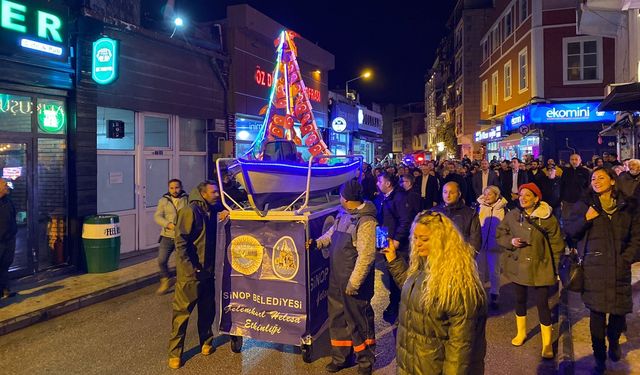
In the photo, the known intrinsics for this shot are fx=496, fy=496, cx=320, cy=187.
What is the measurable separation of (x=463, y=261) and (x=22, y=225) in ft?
28.8

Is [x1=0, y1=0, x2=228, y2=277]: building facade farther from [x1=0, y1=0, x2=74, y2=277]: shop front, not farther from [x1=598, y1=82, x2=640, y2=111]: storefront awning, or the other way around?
[x1=598, y1=82, x2=640, y2=111]: storefront awning

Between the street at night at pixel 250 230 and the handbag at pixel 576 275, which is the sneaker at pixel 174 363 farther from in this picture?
the handbag at pixel 576 275

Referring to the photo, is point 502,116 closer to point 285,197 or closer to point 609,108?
point 609,108

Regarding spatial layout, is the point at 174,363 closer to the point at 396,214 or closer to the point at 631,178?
the point at 396,214

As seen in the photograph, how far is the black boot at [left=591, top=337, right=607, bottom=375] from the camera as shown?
4.78 meters

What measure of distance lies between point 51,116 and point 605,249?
912 centimetres

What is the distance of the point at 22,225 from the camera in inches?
353

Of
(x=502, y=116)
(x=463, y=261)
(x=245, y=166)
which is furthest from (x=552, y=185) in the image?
(x=502, y=116)

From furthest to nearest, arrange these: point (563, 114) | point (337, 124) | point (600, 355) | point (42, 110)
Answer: point (337, 124), point (563, 114), point (42, 110), point (600, 355)

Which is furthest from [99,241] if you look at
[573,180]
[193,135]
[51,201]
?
[573,180]

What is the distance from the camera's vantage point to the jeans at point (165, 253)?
834 centimetres

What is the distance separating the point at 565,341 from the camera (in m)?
5.65

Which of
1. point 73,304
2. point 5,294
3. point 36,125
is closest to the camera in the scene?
point 73,304

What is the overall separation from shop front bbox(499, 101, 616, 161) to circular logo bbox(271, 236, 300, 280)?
18600 mm
